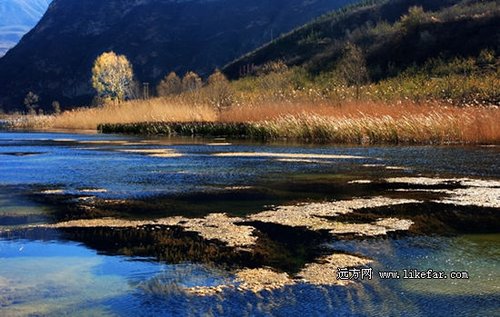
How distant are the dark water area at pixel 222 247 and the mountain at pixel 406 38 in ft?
118

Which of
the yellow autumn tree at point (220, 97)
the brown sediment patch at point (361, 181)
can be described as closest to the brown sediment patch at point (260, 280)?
the brown sediment patch at point (361, 181)

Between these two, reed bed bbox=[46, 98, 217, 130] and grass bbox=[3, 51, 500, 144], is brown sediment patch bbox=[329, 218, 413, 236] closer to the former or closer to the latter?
grass bbox=[3, 51, 500, 144]

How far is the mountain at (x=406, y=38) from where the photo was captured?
44.1m

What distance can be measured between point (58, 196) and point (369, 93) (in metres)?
19.5

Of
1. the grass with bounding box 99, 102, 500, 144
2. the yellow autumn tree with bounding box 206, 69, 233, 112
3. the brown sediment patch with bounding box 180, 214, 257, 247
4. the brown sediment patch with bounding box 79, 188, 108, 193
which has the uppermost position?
the yellow autumn tree with bounding box 206, 69, 233, 112

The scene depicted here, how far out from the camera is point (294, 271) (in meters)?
4.31

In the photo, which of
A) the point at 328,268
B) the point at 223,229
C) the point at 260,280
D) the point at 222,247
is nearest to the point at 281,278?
the point at 260,280

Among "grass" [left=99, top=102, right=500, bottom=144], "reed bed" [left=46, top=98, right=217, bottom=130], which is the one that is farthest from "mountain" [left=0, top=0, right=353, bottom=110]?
"grass" [left=99, top=102, right=500, bottom=144]

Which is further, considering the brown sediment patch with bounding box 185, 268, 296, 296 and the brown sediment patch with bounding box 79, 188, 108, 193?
the brown sediment patch with bounding box 79, 188, 108, 193

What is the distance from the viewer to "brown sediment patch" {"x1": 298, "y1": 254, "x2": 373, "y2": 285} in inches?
160

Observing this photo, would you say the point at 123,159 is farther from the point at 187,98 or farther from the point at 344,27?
the point at 344,27

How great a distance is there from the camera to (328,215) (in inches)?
255

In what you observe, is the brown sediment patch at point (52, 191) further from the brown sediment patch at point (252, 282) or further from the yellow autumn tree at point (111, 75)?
the yellow autumn tree at point (111, 75)

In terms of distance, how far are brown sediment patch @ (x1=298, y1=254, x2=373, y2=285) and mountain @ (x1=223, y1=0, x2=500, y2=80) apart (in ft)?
132
